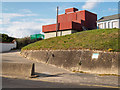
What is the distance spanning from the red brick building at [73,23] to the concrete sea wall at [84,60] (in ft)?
52.8

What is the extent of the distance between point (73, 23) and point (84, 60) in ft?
62.5

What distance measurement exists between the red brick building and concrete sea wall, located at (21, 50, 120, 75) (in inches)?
633

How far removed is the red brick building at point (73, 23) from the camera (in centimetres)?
3241

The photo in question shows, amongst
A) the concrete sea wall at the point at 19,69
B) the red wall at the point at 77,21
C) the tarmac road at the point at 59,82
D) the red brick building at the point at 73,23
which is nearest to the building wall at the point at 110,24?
the red brick building at the point at 73,23

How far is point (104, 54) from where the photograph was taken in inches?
529

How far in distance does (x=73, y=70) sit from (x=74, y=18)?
26.8m

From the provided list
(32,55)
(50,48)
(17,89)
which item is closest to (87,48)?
(50,48)

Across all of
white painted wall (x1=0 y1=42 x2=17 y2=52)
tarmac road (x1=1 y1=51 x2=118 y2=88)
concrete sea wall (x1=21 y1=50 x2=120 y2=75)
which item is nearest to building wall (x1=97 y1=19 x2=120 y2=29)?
concrete sea wall (x1=21 y1=50 x2=120 y2=75)

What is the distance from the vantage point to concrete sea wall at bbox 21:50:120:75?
12591 millimetres

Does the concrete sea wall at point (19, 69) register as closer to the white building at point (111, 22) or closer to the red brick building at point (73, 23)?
the red brick building at point (73, 23)

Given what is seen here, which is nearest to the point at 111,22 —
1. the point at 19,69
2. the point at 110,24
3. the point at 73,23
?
the point at 110,24

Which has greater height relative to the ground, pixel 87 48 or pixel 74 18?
pixel 74 18

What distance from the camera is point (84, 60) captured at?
1402 centimetres

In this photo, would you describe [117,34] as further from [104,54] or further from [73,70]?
[73,70]
